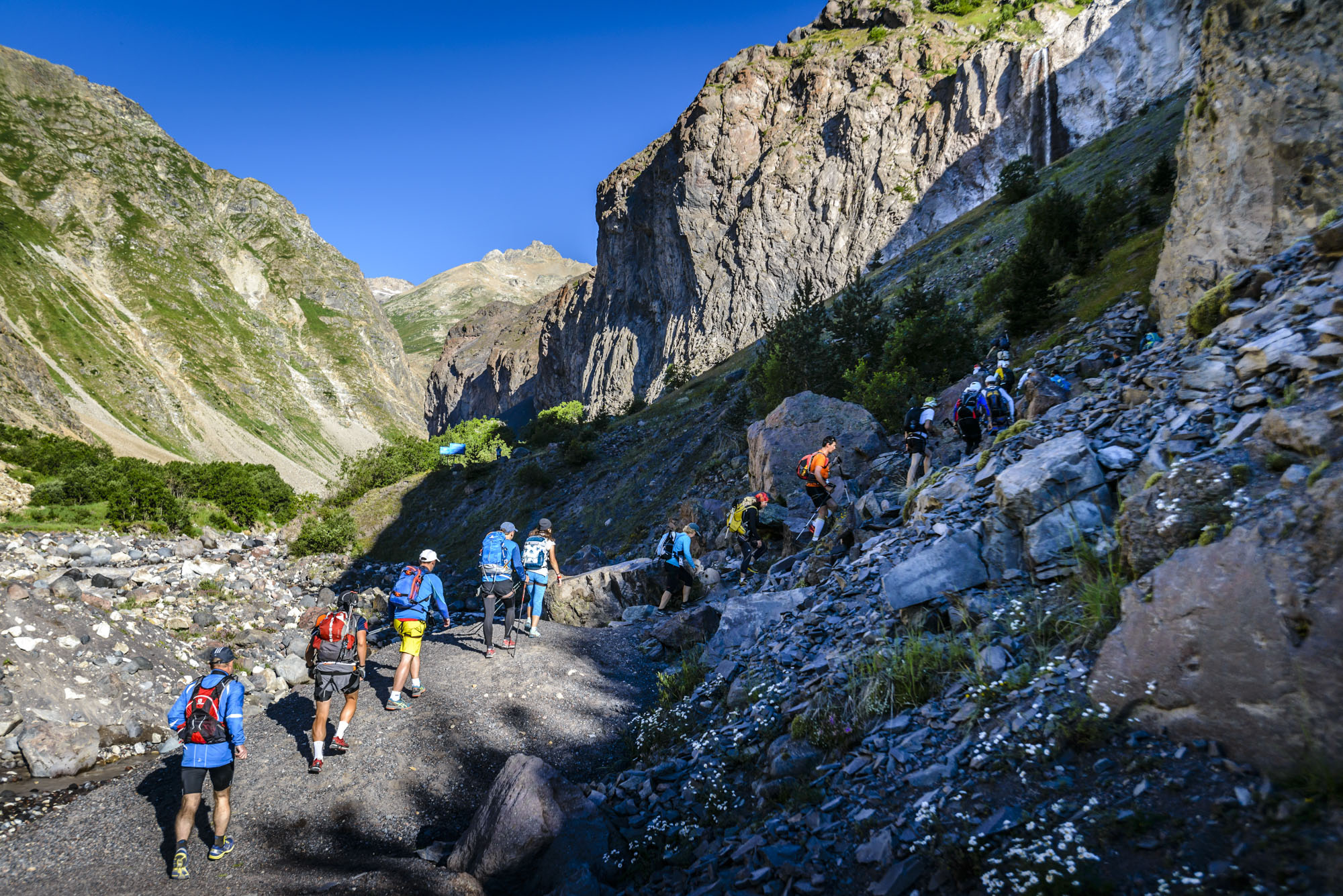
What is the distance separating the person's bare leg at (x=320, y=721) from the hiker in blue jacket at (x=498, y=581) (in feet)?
9.36

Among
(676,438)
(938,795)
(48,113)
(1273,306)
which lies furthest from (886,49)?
(48,113)

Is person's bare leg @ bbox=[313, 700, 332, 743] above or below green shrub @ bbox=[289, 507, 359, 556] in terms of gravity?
below

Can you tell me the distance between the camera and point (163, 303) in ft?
300

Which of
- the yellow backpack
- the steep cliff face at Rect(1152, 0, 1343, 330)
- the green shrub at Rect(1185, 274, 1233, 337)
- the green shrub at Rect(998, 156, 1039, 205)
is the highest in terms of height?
the green shrub at Rect(998, 156, 1039, 205)

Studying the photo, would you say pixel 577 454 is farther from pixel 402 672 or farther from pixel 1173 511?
pixel 1173 511

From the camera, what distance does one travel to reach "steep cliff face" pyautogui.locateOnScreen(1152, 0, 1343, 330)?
925cm

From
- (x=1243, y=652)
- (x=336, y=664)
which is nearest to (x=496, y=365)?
(x=336, y=664)

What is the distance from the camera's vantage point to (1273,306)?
18.2 ft

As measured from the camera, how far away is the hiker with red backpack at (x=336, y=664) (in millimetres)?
7473

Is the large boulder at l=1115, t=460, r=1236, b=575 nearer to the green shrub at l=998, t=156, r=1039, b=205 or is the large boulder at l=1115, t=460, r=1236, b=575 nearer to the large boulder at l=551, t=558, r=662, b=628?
the large boulder at l=551, t=558, r=662, b=628

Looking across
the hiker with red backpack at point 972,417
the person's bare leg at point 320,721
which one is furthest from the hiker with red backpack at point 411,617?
the hiker with red backpack at point 972,417

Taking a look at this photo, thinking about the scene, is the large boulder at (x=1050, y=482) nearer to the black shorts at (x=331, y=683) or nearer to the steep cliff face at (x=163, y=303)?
the black shorts at (x=331, y=683)

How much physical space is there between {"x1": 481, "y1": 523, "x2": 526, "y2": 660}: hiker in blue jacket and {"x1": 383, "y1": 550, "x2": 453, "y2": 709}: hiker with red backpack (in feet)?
4.18

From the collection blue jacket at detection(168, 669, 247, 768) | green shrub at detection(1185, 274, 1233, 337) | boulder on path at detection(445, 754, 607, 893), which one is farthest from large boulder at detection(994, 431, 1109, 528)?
blue jacket at detection(168, 669, 247, 768)
